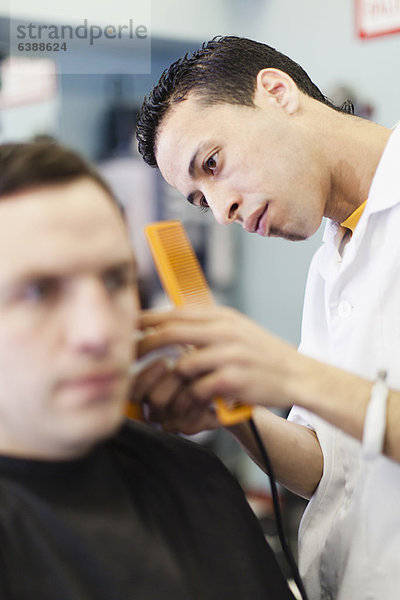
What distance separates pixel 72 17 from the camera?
8.25ft

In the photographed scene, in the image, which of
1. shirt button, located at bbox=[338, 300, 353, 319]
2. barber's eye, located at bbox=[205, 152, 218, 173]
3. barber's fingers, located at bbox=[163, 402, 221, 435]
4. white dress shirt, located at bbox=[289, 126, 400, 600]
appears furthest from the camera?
barber's eye, located at bbox=[205, 152, 218, 173]

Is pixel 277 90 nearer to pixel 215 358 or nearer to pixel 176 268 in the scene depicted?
pixel 176 268

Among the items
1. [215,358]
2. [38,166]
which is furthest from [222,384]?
[38,166]

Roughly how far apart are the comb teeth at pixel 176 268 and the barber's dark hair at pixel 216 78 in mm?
527

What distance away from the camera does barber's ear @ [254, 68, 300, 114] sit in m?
1.33

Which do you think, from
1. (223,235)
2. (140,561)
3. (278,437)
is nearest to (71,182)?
(140,561)

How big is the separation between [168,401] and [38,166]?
349 millimetres

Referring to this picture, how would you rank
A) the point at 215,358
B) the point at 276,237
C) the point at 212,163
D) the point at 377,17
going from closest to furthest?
the point at 215,358 < the point at 212,163 < the point at 276,237 < the point at 377,17

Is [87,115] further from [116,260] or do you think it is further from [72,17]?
[116,260]

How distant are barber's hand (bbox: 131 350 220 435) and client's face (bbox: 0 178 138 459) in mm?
105

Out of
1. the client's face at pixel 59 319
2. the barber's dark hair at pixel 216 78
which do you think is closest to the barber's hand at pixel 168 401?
the client's face at pixel 59 319

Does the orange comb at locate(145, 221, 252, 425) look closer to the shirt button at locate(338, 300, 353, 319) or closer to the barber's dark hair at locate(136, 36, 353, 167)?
the shirt button at locate(338, 300, 353, 319)

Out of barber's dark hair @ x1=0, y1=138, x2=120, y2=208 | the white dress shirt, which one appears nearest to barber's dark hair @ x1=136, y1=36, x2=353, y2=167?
the white dress shirt

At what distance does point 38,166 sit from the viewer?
2.31 ft
